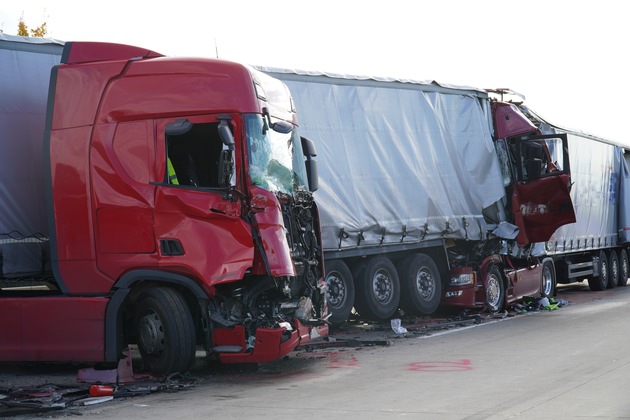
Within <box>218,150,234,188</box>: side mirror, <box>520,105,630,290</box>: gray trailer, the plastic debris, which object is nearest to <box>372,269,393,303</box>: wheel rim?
the plastic debris

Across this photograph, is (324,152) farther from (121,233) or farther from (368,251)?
(121,233)

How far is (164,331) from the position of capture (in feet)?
35.8

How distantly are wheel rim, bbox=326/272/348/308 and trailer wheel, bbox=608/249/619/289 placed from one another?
578 inches

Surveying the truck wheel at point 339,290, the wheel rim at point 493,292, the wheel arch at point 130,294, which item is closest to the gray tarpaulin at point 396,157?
the truck wheel at point 339,290

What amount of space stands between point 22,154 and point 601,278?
19.4m

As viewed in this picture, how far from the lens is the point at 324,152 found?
15.5 m

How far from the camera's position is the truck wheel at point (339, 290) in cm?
1545

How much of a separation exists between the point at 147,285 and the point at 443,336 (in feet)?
17.8

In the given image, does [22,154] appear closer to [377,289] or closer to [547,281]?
[377,289]

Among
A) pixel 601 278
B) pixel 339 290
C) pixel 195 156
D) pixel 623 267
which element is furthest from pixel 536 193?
pixel 623 267

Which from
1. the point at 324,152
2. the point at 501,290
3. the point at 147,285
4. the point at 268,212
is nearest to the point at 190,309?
the point at 147,285

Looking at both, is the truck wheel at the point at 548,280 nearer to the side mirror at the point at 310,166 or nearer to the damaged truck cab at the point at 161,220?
the side mirror at the point at 310,166

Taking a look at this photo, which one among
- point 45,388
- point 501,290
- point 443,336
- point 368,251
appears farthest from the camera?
point 501,290

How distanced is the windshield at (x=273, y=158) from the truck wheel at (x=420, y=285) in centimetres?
540
